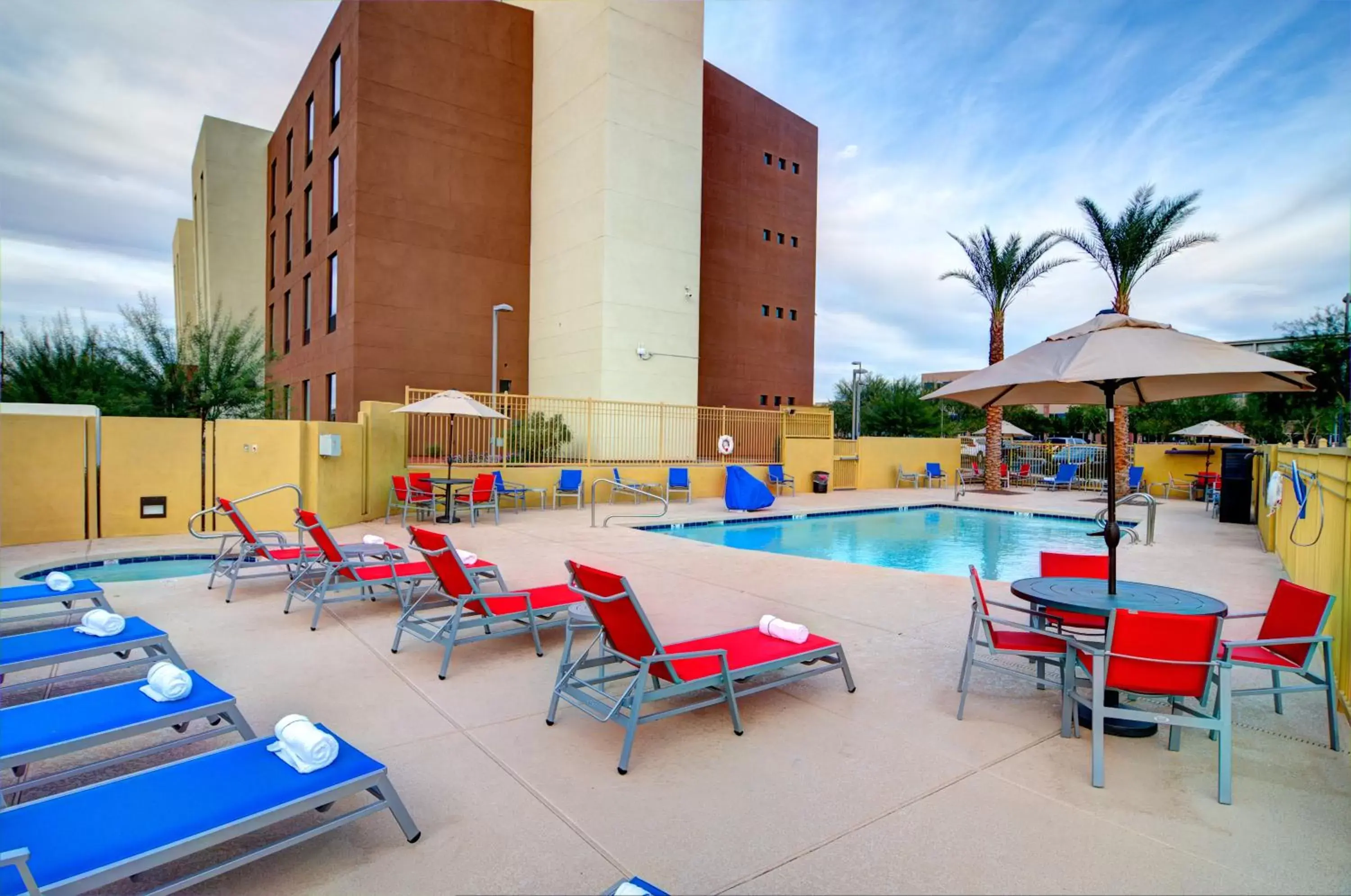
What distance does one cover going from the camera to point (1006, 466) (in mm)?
23047

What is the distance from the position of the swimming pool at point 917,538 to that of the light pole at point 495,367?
432 centimetres

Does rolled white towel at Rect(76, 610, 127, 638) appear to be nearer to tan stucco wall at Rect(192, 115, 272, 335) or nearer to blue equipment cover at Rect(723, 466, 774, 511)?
blue equipment cover at Rect(723, 466, 774, 511)

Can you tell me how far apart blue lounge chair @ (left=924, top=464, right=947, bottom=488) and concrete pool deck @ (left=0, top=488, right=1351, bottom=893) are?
1696 cm

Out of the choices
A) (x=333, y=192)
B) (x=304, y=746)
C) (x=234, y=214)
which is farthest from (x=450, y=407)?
(x=234, y=214)

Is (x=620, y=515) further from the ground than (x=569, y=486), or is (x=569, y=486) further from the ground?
(x=569, y=486)

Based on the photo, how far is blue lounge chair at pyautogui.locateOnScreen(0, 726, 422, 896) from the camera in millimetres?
1878

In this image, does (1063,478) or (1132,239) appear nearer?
(1132,239)

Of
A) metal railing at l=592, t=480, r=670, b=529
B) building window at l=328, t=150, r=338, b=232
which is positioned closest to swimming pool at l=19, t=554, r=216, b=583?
metal railing at l=592, t=480, r=670, b=529

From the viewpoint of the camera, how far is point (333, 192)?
2084 cm

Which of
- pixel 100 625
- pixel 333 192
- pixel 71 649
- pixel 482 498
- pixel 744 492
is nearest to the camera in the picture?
pixel 71 649

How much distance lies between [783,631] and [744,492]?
10.9 metres

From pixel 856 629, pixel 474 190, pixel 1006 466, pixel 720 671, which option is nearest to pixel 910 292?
pixel 1006 466

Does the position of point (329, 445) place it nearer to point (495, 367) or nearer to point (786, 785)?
point (495, 367)

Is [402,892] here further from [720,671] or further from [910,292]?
[910,292]
